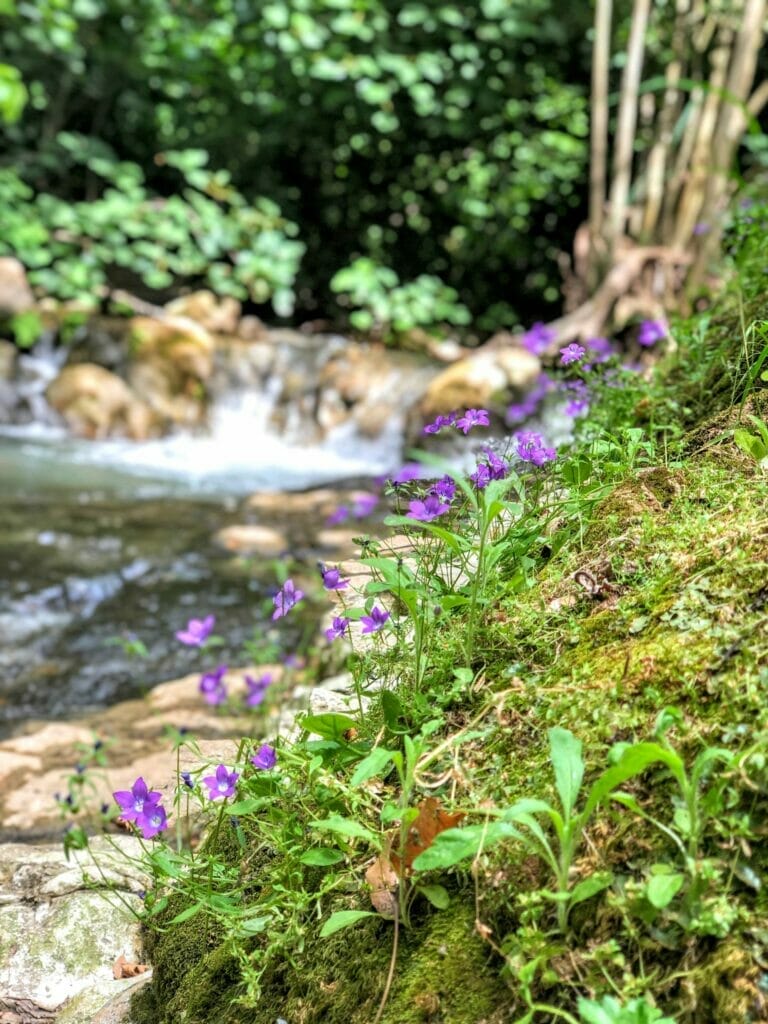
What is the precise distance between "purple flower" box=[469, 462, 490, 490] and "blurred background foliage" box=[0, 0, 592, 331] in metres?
7.78

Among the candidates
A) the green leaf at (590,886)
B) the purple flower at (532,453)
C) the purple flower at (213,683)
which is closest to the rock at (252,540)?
the purple flower at (213,683)

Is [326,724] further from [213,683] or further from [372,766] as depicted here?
[213,683]

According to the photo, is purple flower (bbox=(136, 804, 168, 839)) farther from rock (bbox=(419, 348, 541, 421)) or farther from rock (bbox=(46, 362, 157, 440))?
rock (bbox=(46, 362, 157, 440))

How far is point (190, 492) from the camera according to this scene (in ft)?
20.5

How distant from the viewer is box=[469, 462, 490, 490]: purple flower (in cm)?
146

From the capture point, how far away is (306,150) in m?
10.7

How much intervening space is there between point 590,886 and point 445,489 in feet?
2.39

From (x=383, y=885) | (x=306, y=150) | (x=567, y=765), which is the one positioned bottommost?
(x=383, y=885)

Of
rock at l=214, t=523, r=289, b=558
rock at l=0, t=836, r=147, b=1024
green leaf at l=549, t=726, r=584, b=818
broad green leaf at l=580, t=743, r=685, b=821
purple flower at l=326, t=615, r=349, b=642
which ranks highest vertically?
broad green leaf at l=580, t=743, r=685, b=821

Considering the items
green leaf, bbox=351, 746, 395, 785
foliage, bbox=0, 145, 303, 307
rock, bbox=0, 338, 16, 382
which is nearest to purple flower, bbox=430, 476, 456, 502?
green leaf, bbox=351, 746, 395, 785

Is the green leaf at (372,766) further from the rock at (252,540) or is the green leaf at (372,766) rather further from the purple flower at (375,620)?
the rock at (252,540)

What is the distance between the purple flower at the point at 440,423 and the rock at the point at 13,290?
776 centimetres

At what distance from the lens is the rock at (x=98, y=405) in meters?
7.96

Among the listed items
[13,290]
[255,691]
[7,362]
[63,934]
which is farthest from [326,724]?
[13,290]
